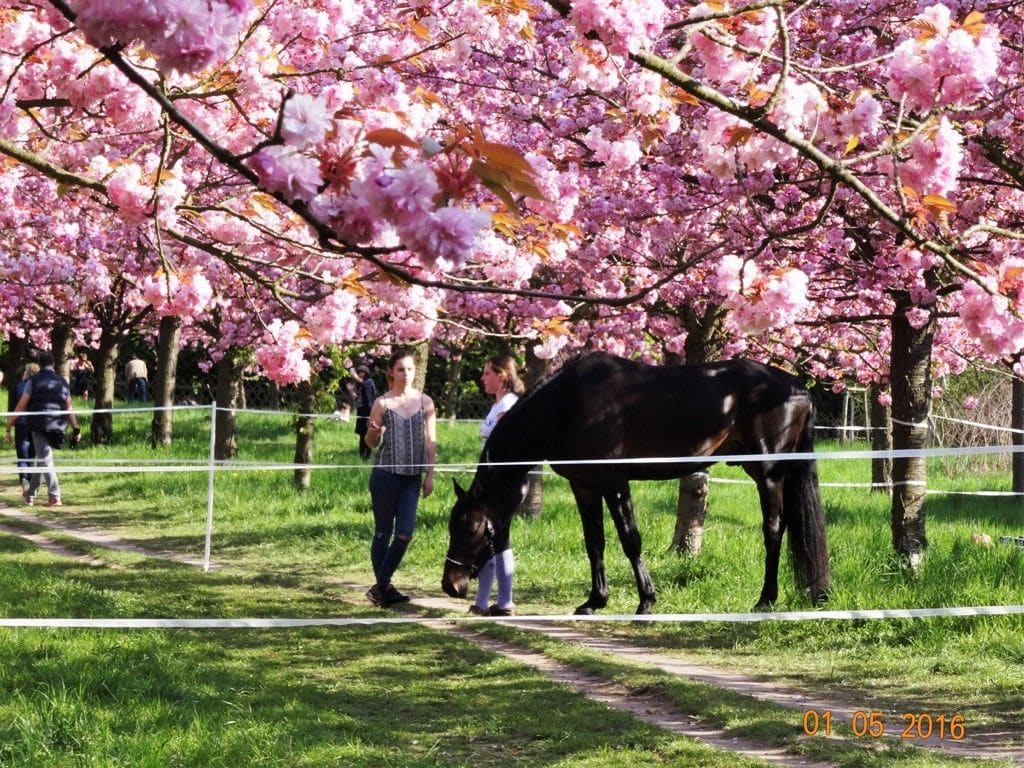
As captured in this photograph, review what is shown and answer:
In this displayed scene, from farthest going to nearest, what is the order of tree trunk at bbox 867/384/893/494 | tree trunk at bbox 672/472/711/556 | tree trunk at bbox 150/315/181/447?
1. tree trunk at bbox 150/315/181/447
2. tree trunk at bbox 867/384/893/494
3. tree trunk at bbox 672/472/711/556

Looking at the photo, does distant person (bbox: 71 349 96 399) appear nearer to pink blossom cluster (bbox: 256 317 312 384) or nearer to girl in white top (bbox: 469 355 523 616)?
girl in white top (bbox: 469 355 523 616)

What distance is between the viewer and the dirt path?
5.41 meters

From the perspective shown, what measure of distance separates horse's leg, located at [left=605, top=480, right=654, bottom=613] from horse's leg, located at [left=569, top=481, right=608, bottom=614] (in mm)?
144

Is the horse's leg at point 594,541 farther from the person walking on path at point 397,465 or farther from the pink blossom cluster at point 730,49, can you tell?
the pink blossom cluster at point 730,49

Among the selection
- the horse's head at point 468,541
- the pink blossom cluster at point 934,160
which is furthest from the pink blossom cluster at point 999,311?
the horse's head at point 468,541

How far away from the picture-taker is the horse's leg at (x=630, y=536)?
867cm

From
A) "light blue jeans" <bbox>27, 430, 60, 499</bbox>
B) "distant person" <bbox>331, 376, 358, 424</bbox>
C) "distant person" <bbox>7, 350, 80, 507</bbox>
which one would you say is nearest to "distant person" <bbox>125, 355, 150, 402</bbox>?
"distant person" <bbox>331, 376, 358, 424</bbox>

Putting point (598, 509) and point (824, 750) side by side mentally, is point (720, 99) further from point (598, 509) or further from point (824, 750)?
point (598, 509)

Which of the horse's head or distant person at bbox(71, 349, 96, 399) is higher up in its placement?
distant person at bbox(71, 349, 96, 399)

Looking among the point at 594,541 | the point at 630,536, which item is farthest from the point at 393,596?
the point at 630,536

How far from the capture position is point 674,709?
243 inches

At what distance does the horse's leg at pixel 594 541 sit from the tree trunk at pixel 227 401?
11.7 metres

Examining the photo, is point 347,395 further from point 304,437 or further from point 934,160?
point 934,160

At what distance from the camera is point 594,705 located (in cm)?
622
